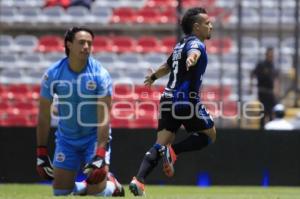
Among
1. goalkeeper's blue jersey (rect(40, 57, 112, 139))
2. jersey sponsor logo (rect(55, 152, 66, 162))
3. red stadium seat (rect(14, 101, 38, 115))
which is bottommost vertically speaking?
red stadium seat (rect(14, 101, 38, 115))

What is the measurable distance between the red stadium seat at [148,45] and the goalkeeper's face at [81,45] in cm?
1119

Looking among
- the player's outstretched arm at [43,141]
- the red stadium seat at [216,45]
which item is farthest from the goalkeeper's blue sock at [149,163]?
the red stadium seat at [216,45]

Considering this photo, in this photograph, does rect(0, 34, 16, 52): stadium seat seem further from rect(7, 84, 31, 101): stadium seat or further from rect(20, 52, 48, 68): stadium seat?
rect(7, 84, 31, 101): stadium seat

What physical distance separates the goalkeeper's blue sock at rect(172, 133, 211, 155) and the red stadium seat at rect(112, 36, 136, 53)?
10.5 m

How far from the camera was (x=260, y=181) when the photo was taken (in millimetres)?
13992

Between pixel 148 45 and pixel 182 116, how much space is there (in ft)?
35.1

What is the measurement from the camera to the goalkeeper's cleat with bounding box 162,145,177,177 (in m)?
8.61

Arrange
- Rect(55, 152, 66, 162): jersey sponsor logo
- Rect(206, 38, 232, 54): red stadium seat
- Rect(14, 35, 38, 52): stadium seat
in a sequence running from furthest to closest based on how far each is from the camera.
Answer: Rect(14, 35, 38, 52): stadium seat, Rect(206, 38, 232, 54): red stadium seat, Rect(55, 152, 66, 162): jersey sponsor logo

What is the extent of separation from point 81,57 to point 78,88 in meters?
0.31

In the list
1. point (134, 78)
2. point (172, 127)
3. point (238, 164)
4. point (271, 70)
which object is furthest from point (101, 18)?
point (172, 127)

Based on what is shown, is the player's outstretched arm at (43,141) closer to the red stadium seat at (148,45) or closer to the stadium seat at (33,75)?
the stadium seat at (33,75)

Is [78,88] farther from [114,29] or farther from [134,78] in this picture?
[114,29]

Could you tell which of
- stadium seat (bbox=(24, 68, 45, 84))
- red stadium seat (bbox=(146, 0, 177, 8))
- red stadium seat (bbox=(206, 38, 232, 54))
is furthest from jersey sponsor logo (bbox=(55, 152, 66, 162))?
red stadium seat (bbox=(146, 0, 177, 8))

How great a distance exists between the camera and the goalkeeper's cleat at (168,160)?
28.2 ft
